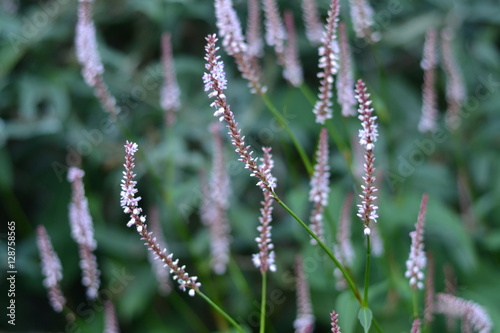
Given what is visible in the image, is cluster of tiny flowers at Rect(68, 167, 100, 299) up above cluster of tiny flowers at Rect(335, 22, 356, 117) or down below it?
below

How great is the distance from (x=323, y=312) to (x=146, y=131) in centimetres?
102

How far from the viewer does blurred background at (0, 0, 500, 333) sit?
7.41 feet

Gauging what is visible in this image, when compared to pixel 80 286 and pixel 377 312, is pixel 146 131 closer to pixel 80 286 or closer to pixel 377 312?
pixel 80 286

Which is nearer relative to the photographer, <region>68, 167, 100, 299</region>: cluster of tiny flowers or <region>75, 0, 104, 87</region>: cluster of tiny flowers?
<region>68, 167, 100, 299</region>: cluster of tiny flowers

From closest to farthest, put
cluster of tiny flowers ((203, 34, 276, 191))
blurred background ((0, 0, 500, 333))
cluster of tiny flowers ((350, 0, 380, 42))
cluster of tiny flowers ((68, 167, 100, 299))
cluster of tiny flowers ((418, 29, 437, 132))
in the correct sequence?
cluster of tiny flowers ((203, 34, 276, 191))
cluster of tiny flowers ((68, 167, 100, 299))
cluster of tiny flowers ((350, 0, 380, 42))
cluster of tiny flowers ((418, 29, 437, 132))
blurred background ((0, 0, 500, 333))

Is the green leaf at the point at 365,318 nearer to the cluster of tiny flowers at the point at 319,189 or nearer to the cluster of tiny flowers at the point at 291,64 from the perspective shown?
the cluster of tiny flowers at the point at 319,189

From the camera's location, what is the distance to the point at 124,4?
2777 mm

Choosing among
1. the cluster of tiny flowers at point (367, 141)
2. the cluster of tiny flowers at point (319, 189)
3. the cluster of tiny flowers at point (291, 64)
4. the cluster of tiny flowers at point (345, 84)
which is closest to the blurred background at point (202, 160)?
the cluster of tiny flowers at point (291, 64)

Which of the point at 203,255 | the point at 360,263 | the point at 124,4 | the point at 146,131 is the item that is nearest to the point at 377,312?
the point at 360,263

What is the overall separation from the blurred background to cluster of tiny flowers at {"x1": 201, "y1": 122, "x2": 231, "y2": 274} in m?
0.19

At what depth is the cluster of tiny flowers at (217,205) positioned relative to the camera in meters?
1.69

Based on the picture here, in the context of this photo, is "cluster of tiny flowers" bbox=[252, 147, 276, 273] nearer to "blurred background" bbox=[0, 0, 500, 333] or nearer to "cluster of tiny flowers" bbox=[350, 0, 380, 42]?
"cluster of tiny flowers" bbox=[350, 0, 380, 42]

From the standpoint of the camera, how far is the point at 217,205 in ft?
5.85

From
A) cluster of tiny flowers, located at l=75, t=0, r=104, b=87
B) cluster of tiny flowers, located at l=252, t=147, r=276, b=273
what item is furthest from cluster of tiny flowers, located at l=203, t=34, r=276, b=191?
cluster of tiny flowers, located at l=75, t=0, r=104, b=87
